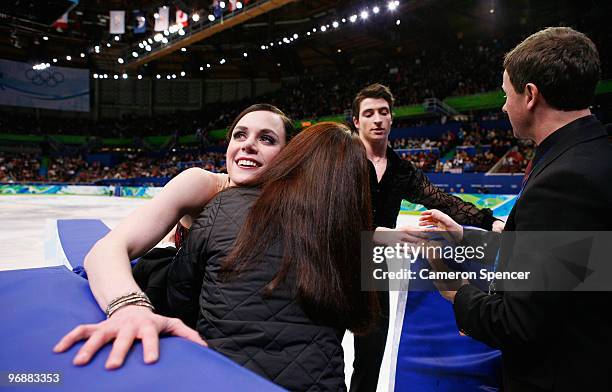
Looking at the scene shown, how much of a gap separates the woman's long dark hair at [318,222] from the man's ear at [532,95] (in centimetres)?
51

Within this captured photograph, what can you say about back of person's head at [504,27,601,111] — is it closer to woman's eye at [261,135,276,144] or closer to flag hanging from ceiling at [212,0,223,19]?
woman's eye at [261,135,276,144]

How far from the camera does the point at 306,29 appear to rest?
19.4m

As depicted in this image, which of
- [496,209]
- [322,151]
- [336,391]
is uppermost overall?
[322,151]

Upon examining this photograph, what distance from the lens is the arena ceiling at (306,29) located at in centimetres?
1772

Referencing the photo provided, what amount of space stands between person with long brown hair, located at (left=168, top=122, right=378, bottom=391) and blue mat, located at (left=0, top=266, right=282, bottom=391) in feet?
0.61

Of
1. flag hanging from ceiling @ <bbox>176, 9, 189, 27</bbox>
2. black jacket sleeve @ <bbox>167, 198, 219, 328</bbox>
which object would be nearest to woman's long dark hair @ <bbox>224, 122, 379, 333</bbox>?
black jacket sleeve @ <bbox>167, 198, 219, 328</bbox>

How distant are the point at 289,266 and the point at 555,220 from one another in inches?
24.7

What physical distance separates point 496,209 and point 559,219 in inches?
330

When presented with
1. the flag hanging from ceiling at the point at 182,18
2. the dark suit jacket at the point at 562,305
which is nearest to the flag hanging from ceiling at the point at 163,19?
the flag hanging from ceiling at the point at 182,18

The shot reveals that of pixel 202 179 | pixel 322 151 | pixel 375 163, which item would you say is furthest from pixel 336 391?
pixel 375 163

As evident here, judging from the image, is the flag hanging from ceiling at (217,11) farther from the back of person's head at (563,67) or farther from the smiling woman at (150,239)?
the back of person's head at (563,67)

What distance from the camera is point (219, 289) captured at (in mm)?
919

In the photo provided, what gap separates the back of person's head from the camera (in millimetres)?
1034

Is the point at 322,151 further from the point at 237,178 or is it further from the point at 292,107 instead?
the point at 292,107
